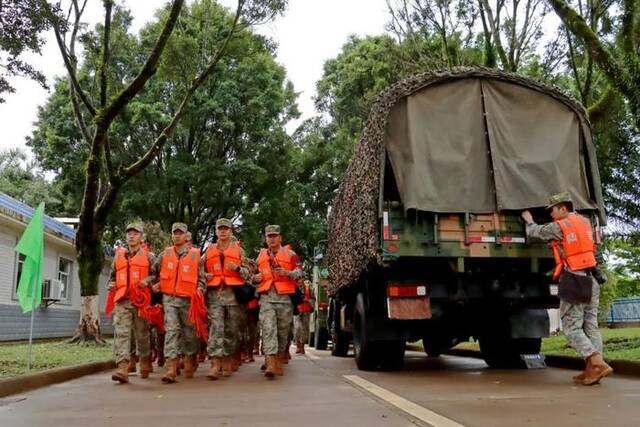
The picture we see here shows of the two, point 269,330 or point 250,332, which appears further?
point 250,332

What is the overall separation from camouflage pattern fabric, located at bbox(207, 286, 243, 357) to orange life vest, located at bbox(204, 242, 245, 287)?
0.37ft

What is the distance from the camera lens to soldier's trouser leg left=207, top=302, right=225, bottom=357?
29.7ft

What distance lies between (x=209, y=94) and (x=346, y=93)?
21.6 feet

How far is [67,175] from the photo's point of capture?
24609 mm

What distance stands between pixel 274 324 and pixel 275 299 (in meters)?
0.38

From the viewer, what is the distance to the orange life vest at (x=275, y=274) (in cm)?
932

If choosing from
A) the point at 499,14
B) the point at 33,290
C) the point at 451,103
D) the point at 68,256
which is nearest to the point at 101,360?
the point at 33,290

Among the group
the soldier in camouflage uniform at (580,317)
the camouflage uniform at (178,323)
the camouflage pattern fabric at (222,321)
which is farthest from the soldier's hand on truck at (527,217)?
the camouflage uniform at (178,323)

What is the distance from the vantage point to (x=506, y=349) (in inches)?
411

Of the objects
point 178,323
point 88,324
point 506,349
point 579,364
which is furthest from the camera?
point 88,324

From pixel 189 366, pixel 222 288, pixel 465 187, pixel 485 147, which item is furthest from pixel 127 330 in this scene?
pixel 485 147

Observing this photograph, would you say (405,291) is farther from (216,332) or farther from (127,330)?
(127,330)

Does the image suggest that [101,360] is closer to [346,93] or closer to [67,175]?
[67,175]

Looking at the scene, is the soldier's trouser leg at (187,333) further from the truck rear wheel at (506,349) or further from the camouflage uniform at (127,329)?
the truck rear wheel at (506,349)
